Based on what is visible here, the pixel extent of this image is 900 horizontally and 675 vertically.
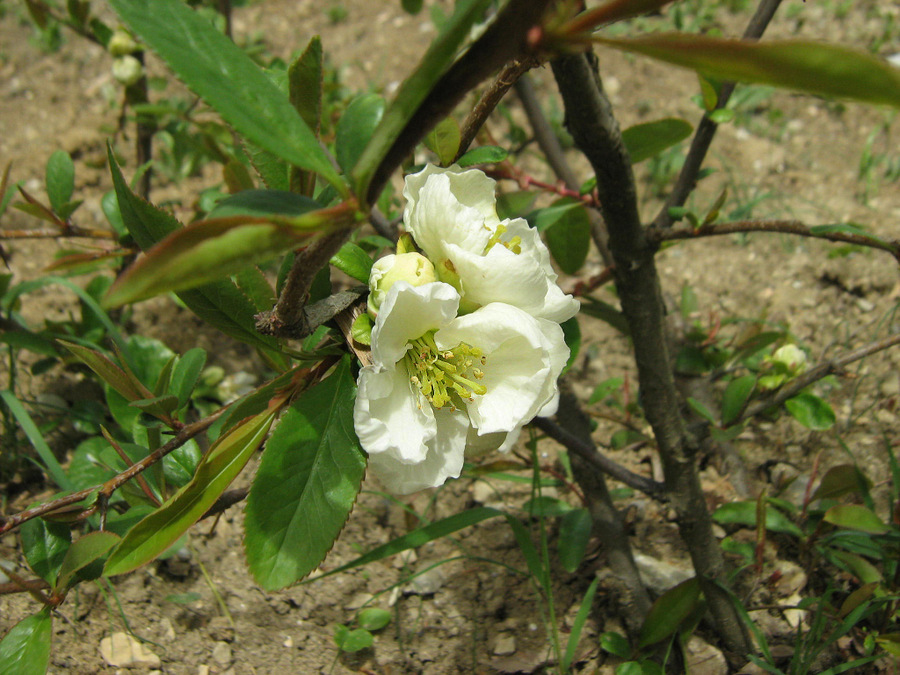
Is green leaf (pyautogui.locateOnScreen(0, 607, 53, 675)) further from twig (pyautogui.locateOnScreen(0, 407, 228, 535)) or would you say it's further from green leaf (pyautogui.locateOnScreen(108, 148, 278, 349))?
green leaf (pyautogui.locateOnScreen(108, 148, 278, 349))

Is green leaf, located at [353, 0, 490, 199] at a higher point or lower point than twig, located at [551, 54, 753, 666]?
lower

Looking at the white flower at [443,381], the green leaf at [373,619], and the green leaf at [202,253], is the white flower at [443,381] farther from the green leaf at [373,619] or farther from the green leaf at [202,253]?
the green leaf at [373,619]

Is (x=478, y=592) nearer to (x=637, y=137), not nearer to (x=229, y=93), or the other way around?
(x=637, y=137)

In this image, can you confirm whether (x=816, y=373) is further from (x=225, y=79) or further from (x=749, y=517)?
(x=225, y=79)

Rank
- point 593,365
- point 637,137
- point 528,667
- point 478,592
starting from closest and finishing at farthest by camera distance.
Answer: point 637,137 → point 528,667 → point 478,592 → point 593,365

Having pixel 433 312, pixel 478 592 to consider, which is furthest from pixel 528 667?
pixel 433 312

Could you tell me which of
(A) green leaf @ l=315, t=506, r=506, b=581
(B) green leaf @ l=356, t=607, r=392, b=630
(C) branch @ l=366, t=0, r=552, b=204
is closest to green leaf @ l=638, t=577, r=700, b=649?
(A) green leaf @ l=315, t=506, r=506, b=581
